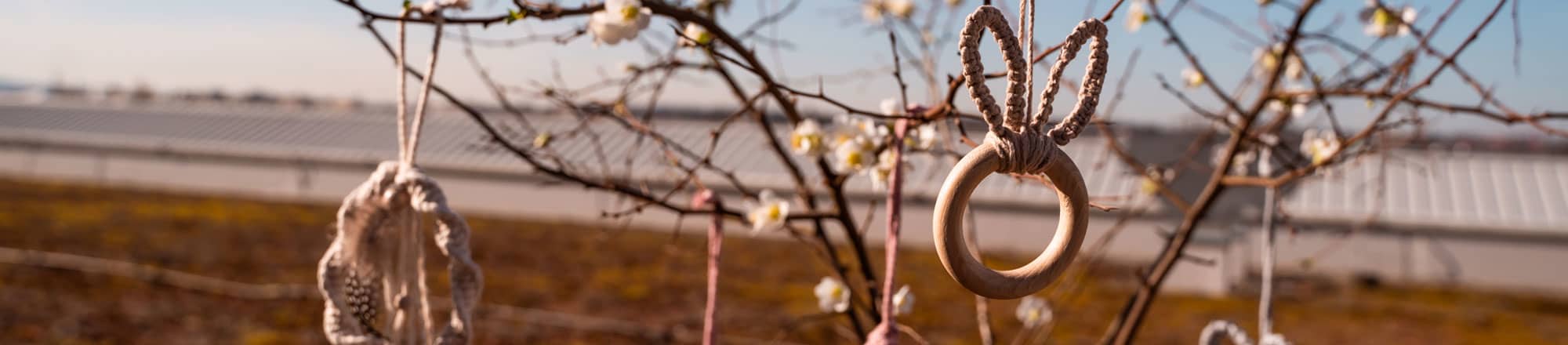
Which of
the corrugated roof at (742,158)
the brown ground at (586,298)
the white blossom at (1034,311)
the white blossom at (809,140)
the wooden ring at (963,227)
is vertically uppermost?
the corrugated roof at (742,158)

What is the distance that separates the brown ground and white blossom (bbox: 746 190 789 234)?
1216 millimetres

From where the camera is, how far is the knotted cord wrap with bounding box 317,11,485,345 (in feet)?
1.94

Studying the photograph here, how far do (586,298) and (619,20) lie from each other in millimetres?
2889

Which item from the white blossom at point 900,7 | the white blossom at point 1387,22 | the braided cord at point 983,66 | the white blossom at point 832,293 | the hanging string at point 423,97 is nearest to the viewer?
the braided cord at point 983,66

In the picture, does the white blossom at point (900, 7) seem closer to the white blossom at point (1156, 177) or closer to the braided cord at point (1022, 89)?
the white blossom at point (1156, 177)

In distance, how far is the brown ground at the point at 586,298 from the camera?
2.81 m

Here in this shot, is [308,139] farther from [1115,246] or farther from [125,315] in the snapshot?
[1115,246]

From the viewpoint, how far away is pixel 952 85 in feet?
1.85

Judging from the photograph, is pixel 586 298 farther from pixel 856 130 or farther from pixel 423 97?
pixel 423 97

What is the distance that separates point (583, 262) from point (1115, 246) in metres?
2.27

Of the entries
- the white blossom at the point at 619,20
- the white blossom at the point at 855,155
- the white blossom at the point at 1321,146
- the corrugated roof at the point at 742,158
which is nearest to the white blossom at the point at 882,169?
the white blossom at the point at 855,155

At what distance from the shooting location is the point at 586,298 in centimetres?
342

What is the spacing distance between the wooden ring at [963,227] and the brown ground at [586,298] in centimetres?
174

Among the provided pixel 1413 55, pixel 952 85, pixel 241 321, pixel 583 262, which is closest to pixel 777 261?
pixel 583 262
